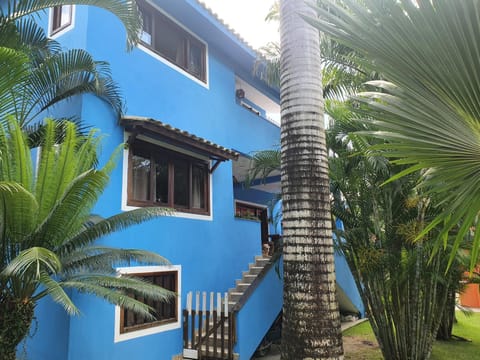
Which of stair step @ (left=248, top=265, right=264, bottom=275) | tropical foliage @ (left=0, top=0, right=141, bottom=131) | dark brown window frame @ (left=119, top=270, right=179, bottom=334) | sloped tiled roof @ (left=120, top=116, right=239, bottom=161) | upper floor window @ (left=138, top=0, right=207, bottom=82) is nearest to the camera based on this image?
tropical foliage @ (left=0, top=0, right=141, bottom=131)

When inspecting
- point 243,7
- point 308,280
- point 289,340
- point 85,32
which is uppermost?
point 85,32

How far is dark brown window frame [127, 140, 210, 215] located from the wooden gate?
7.40ft

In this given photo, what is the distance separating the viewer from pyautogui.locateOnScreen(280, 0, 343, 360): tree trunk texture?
16.4ft

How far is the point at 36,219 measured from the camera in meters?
4.91

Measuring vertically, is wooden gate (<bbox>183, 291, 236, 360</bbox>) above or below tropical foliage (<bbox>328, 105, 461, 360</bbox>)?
below

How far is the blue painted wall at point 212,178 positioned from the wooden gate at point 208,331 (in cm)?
32

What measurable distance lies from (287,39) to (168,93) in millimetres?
4903

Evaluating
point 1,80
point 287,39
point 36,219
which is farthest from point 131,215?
point 287,39

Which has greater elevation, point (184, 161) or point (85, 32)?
point (85, 32)

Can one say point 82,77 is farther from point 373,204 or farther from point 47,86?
point 373,204

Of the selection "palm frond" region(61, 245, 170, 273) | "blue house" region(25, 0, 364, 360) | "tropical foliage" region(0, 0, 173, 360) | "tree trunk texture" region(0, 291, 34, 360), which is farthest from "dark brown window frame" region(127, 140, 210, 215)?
"tree trunk texture" region(0, 291, 34, 360)

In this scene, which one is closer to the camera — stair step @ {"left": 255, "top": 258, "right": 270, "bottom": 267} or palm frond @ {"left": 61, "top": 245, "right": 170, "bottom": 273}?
palm frond @ {"left": 61, "top": 245, "right": 170, "bottom": 273}

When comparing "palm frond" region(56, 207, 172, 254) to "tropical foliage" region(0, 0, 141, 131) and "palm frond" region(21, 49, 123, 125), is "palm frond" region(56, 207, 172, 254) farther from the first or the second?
"palm frond" region(21, 49, 123, 125)

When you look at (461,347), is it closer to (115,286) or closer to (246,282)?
(246,282)
